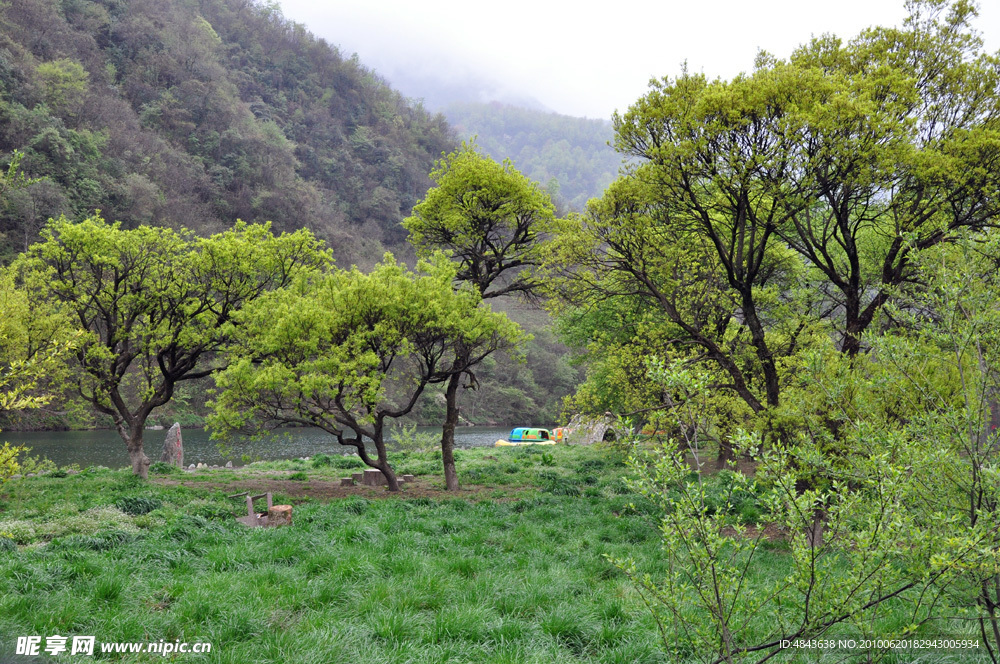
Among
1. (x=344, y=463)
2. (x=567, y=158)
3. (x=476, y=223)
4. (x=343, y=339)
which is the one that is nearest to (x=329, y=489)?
(x=343, y=339)

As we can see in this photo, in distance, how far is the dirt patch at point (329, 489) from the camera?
42.0ft

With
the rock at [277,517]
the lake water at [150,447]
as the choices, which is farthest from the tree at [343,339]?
the lake water at [150,447]

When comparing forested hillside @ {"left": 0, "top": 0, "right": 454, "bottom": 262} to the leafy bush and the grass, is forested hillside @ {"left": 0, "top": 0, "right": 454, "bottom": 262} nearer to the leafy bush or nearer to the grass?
the leafy bush

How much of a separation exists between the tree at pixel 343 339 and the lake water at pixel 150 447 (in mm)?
11722

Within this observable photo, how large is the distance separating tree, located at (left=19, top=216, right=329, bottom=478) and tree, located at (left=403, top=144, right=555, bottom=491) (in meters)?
3.95

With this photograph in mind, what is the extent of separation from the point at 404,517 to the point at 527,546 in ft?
8.19

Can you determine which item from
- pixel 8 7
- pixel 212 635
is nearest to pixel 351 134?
pixel 8 7

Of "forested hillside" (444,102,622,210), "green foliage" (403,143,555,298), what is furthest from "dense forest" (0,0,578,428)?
"forested hillside" (444,102,622,210)

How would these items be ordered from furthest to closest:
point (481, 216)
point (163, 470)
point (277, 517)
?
point (163, 470)
point (481, 216)
point (277, 517)

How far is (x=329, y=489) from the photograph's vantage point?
1396 centimetres

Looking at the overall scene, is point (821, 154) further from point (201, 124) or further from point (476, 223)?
point (201, 124)

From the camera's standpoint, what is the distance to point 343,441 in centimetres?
1297

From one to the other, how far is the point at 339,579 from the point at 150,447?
29646 millimetres

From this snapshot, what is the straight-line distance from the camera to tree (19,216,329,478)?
13.7m
